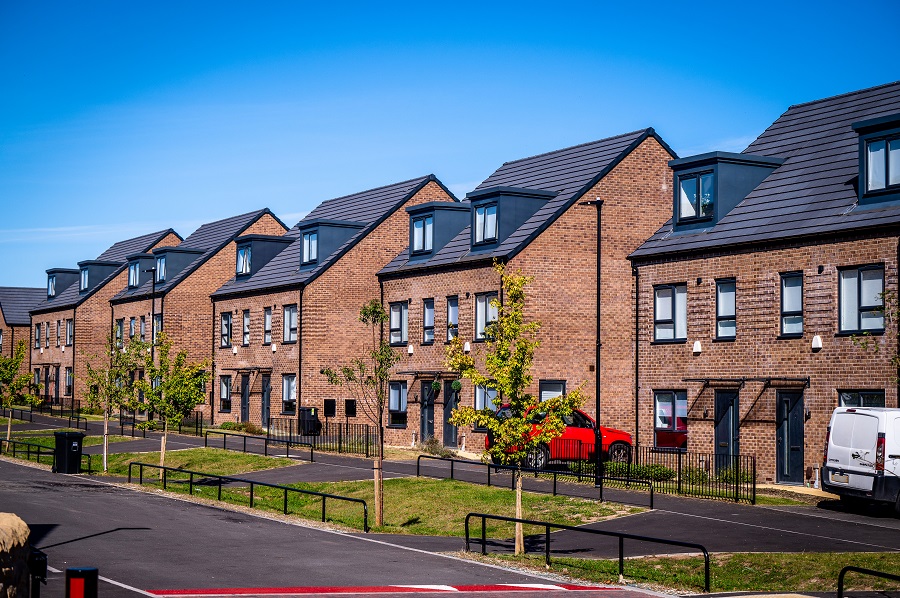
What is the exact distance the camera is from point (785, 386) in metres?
33.1

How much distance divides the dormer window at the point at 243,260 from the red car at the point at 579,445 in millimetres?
29204

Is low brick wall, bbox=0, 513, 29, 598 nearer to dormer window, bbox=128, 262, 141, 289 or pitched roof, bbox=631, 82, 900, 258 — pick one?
pitched roof, bbox=631, 82, 900, 258

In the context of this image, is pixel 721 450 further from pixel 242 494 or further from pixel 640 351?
pixel 242 494

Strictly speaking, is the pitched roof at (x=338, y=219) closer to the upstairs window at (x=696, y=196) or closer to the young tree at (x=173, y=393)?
the young tree at (x=173, y=393)

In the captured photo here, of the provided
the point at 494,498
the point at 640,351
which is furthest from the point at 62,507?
the point at 640,351

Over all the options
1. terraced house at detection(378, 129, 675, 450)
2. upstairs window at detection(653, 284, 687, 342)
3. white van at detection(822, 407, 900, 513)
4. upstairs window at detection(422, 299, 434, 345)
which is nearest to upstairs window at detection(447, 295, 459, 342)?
terraced house at detection(378, 129, 675, 450)

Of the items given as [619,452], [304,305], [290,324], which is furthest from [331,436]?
[619,452]

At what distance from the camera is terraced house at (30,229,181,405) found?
3041 inches

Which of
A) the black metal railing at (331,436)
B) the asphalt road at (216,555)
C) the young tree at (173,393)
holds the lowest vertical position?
the asphalt road at (216,555)

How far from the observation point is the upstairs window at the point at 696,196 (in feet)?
124

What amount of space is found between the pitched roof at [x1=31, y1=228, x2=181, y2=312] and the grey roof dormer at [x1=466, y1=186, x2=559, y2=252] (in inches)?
1545

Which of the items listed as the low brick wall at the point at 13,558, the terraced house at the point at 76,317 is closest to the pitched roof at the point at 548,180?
the low brick wall at the point at 13,558

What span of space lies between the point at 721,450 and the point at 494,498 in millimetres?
9420

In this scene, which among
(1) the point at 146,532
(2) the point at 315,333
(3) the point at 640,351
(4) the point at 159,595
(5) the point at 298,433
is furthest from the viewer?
(2) the point at 315,333
